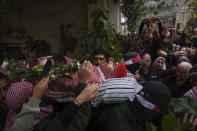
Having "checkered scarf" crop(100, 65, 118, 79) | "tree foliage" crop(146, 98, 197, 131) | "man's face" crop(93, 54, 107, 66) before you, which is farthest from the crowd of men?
"man's face" crop(93, 54, 107, 66)

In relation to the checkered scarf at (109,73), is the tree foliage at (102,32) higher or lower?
higher

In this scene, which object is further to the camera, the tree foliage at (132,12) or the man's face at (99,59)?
the tree foliage at (132,12)

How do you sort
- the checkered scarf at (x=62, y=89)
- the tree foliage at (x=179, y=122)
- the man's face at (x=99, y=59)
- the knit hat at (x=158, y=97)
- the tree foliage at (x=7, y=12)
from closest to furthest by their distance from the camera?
the tree foliage at (x=179, y=122) < the knit hat at (x=158, y=97) < the checkered scarf at (x=62, y=89) < the man's face at (x=99, y=59) < the tree foliage at (x=7, y=12)

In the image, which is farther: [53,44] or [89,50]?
[53,44]

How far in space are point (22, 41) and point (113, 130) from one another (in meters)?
4.85

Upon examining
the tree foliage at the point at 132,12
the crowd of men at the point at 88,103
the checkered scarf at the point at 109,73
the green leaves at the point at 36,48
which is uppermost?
the tree foliage at the point at 132,12

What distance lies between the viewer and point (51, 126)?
132 cm

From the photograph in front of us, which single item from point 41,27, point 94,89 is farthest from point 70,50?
point 94,89

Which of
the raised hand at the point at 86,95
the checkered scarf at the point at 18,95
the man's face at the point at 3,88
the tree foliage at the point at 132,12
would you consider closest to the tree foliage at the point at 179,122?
the raised hand at the point at 86,95

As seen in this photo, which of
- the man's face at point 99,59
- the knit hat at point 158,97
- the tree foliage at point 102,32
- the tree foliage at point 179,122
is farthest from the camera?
the tree foliage at point 102,32

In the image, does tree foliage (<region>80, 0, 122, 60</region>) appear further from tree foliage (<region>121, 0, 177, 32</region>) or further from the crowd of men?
the crowd of men

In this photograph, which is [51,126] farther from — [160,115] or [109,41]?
[109,41]

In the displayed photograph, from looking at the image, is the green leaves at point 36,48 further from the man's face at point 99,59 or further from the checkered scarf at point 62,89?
the checkered scarf at point 62,89

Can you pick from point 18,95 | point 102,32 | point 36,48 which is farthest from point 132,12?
point 18,95
